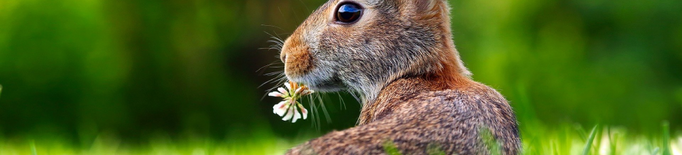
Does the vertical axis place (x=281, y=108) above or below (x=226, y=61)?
below

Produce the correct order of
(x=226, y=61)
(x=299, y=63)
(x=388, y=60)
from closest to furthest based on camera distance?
(x=388, y=60), (x=299, y=63), (x=226, y=61)

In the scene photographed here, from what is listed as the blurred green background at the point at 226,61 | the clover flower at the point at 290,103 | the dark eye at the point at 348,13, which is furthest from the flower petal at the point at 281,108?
the blurred green background at the point at 226,61

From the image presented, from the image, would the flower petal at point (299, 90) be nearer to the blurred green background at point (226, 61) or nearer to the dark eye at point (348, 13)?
the dark eye at point (348, 13)

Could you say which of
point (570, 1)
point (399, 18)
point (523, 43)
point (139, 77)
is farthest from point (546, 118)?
point (399, 18)

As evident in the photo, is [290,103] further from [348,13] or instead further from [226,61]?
[226,61]

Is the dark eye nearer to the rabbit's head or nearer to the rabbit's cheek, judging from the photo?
the rabbit's head

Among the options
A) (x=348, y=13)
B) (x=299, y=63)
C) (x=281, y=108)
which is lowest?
(x=281, y=108)

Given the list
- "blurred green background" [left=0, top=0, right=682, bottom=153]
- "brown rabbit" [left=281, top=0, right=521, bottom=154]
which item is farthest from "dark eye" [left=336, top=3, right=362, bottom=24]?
"blurred green background" [left=0, top=0, right=682, bottom=153]

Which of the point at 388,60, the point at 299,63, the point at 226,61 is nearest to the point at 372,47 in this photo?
the point at 388,60
